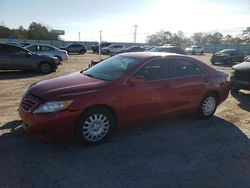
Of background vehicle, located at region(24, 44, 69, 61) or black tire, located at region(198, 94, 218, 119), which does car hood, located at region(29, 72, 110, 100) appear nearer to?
black tire, located at region(198, 94, 218, 119)

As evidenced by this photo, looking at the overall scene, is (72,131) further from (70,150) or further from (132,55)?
(132,55)

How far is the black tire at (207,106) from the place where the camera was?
6.36 m

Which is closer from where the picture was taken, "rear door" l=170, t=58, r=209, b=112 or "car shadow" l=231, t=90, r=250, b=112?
"rear door" l=170, t=58, r=209, b=112

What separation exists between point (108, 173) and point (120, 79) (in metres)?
1.75

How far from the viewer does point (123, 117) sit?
195 inches

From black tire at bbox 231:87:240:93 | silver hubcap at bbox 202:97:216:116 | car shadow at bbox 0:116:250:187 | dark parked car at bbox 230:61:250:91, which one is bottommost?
car shadow at bbox 0:116:250:187

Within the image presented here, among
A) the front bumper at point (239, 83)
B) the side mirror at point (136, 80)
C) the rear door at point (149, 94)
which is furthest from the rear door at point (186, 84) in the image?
the front bumper at point (239, 83)

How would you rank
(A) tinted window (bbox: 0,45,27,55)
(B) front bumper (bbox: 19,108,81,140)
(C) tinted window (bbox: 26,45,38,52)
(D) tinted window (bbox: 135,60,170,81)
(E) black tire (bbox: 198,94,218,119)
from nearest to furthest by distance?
(B) front bumper (bbox: 19,108,81,140), (D) tinted window (bbox: 135,60,170,81), (E) black tire (bbox: 198,94,218,119), (A) tinted window (bbox: 0,45,27,55), (C) tinted window (bbox: 26,45,38,52)

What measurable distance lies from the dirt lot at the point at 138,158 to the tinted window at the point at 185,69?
1.15 m

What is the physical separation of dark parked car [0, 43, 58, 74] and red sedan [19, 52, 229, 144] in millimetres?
9124

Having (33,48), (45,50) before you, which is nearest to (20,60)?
(33,48)

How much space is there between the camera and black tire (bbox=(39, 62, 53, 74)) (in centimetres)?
1434

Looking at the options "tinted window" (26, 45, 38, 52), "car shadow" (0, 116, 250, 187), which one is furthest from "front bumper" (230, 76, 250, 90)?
"tinted window" (26, 45, 38, 52)

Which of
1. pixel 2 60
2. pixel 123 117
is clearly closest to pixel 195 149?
pixel 123 117
